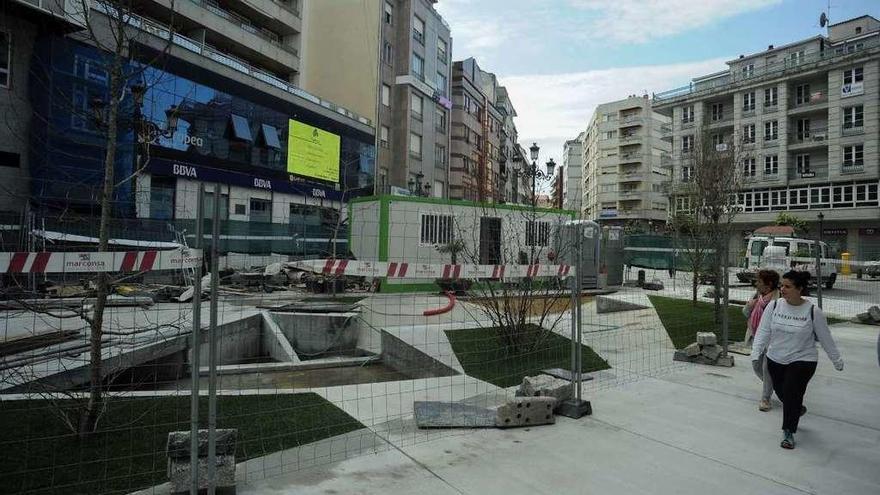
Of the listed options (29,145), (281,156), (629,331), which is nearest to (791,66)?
(281,156)

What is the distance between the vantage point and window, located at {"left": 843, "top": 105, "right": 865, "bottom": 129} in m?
41.1

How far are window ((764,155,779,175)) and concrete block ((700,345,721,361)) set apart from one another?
46184 millimetres

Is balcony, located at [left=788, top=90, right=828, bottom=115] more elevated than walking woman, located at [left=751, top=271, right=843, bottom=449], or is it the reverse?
balcony, located at [left=788, top=90, right=828, bottom=115]

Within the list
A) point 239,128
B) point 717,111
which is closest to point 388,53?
point 239,128

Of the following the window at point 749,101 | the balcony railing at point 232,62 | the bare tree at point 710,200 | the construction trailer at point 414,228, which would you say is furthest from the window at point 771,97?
the construction trailer at point 414,228

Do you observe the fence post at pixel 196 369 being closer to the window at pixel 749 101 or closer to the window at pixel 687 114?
the window at pixel 749 101

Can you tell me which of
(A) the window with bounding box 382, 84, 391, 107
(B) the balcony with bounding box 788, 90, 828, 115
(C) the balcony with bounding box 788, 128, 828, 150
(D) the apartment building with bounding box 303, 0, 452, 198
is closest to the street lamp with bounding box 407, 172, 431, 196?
(D) the apartment building with bounding box 303, 0, 452, 198

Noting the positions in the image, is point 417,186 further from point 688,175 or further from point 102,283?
point 102,283

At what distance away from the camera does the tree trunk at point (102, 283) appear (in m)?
3.89

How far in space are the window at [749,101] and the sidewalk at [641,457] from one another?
4952 centimetres

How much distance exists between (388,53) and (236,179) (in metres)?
18.9

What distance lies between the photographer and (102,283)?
3877 millimetres

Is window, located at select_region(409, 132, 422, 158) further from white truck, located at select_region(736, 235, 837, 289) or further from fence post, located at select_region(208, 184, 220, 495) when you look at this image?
fence post, located at select_region(208, 184, 220, 495)

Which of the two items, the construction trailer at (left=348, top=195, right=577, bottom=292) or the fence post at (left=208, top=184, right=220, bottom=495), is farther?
the construction trailer at (left=348, top=195, right=577, bottom=292)
